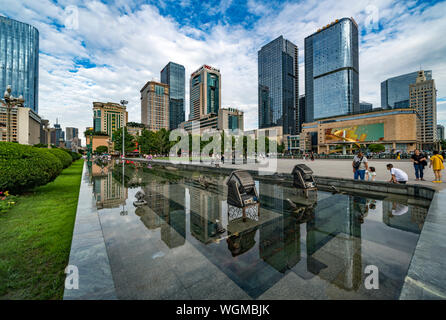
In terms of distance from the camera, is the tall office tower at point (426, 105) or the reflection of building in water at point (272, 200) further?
the tall office tower at point (426, 105)

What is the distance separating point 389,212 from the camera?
550 centimetres

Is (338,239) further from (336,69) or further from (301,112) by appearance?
(301,112)

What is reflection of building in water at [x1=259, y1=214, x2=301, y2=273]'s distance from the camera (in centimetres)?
303

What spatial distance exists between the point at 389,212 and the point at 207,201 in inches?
226

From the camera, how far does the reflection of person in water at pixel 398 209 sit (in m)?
5.33

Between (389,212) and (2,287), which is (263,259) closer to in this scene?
(2,287)

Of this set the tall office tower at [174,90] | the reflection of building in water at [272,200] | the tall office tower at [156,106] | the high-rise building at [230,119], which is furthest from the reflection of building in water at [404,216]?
the tall office tower at [174,90]

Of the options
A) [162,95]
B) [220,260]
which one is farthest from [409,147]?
[162,95]

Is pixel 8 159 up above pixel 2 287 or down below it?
above

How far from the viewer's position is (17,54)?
117 metres

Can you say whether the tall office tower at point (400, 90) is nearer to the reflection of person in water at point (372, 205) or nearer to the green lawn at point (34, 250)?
the reflection of person in water at point (372, 205)

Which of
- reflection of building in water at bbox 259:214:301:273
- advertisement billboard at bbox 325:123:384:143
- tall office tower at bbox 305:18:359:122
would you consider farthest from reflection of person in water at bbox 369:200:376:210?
tall office tower at bbox 305:18:359:122

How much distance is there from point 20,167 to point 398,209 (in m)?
13.1

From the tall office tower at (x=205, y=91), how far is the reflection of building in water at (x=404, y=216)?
154m
